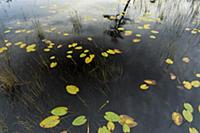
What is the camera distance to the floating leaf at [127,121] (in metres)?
1.60

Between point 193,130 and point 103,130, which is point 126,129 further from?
point 193,130

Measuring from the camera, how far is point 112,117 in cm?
164

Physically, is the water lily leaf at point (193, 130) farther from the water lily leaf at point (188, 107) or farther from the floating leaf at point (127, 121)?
the floating leaf at point (127, 121)

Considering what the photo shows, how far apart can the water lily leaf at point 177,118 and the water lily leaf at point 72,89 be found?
1.03 meters

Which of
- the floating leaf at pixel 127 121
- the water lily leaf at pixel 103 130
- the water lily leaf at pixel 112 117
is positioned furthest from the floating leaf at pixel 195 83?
the water lily leaf at pixel 103 130

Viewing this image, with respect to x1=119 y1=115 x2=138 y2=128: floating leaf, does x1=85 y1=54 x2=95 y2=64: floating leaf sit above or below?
above

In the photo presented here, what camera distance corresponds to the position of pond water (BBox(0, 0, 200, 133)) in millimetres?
1707

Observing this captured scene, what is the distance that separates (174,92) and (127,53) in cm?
87

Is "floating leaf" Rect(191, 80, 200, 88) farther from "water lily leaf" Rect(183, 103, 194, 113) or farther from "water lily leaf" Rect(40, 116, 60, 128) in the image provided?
"water lily leaf" Rect(40, 116, 60, 128)

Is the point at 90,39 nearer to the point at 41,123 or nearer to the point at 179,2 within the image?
the point at 41,123

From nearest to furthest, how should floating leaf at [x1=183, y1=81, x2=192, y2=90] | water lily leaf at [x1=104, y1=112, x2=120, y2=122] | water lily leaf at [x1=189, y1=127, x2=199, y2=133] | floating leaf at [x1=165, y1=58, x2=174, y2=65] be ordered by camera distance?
1. water lily leaf at [x1=189, y1=127, x2=199, y2=133]
2. water lily leaf at [x1=104, y1=112, x2=120, y2=122]
3. floating leaf at [x1=183, y1=81, x2=192, y2=90]
4. floating leaf at [x1=165, y1=58, x2=174, y2=65]

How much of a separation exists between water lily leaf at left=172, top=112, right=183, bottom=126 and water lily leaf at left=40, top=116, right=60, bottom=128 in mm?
1106

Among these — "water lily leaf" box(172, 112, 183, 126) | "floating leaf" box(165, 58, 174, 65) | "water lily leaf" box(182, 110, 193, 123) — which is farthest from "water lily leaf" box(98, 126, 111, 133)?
"floating leaf" box(165, 58, 174, 65)

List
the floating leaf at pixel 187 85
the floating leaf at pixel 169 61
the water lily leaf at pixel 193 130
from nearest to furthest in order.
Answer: the water lily leaf at pixel 193 130
the floating leaf at pixel 187 85
the floating leaf at pixel 169 61
